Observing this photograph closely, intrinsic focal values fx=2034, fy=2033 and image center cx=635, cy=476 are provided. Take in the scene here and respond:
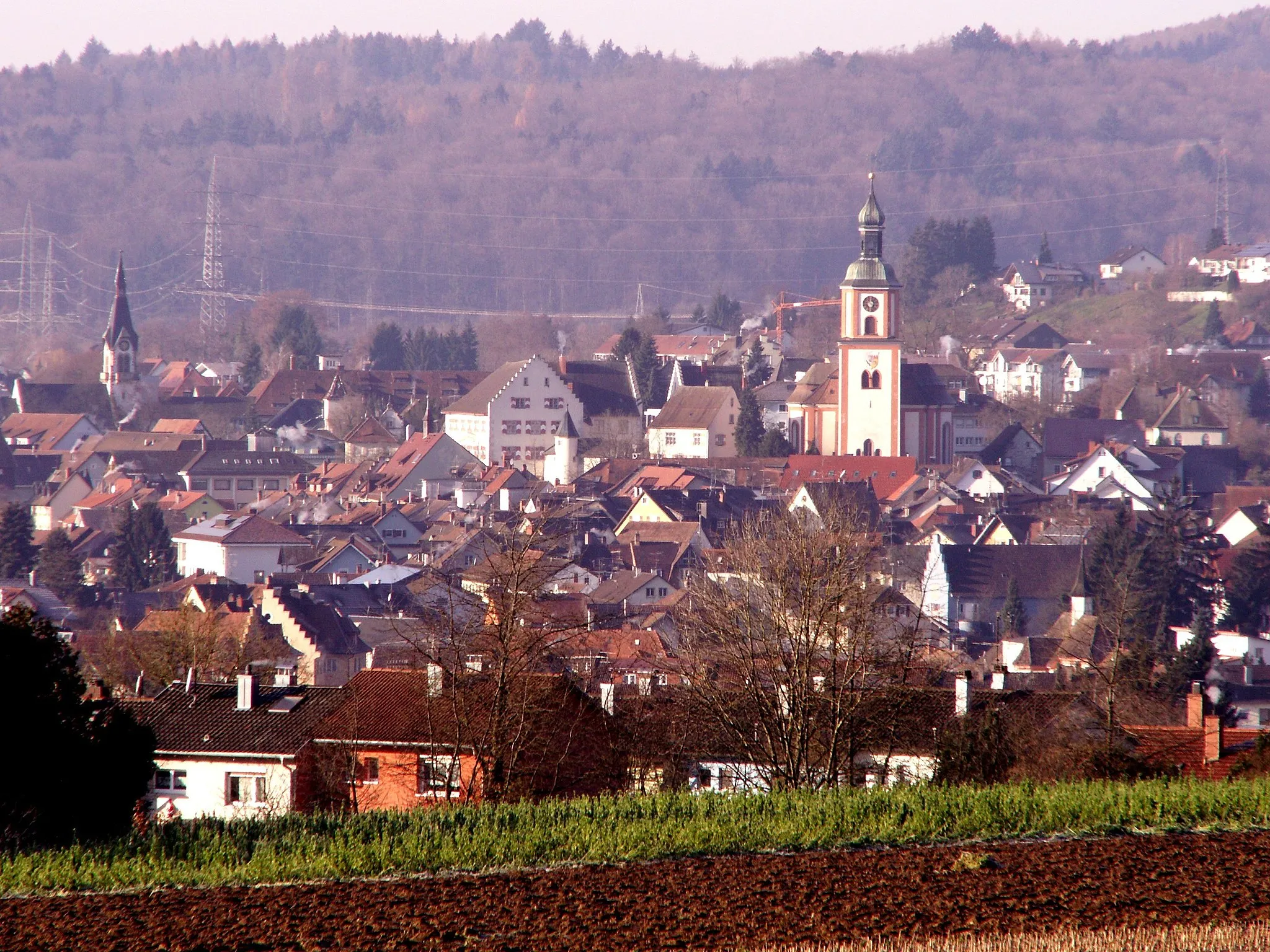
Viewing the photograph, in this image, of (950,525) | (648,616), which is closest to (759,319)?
(950,525)

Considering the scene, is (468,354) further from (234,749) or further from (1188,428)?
(234,749)

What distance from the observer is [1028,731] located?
63.3 ft

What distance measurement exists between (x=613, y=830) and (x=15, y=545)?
4481 centimetres

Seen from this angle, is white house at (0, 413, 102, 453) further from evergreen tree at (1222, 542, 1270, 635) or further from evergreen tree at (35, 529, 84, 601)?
evergreen tree at (1222, 542, 1270, 635)

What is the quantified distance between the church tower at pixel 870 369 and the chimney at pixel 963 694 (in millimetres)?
56693

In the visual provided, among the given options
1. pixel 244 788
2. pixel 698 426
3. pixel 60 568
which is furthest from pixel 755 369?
pixel 244 788

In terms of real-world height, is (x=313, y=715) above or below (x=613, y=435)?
below

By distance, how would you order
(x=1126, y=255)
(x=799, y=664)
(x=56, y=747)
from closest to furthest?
1. (x=56, y=747)
2. (x=799, y=664)
3. (x=1126, y=255)

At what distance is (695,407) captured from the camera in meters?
82.6

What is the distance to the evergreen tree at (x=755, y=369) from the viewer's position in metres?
93.9

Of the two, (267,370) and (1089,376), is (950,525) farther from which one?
(267,370)

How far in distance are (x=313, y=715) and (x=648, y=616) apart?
2183 cm

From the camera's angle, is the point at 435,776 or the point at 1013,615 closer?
the point at 435,776

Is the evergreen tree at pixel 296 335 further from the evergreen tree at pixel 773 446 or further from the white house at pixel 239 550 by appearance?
the white house at pixel 239 550
